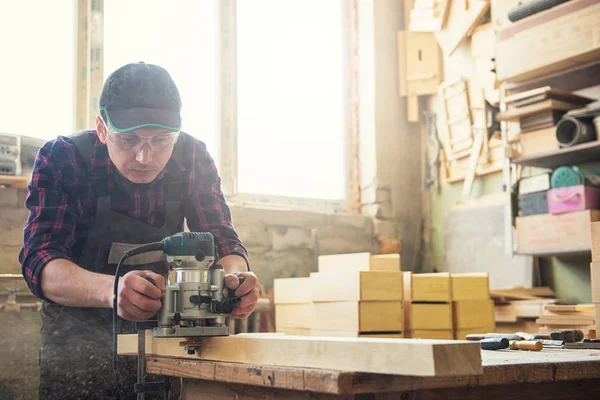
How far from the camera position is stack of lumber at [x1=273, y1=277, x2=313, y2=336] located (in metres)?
4.53

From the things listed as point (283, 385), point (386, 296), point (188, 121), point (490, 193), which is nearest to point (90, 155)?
point (283, 385)

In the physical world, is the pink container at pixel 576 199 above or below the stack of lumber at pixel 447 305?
above

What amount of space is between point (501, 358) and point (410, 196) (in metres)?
4.37

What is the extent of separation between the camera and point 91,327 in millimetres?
2432

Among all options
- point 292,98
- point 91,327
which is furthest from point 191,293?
point 292,98

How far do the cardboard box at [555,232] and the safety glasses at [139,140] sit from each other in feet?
9.13

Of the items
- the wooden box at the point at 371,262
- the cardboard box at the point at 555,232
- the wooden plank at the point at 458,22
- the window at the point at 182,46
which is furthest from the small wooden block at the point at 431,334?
the wooden plank at the point at 458,22

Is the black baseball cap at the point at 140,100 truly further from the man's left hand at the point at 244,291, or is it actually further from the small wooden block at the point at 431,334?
the small wooden block at the point at 431,334

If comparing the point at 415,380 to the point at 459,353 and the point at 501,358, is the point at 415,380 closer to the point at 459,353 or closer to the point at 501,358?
the point at 459,353

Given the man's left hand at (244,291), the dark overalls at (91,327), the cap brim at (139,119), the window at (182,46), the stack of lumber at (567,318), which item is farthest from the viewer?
the window at (182,46)

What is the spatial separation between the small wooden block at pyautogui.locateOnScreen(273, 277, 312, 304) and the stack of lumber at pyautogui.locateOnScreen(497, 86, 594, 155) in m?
1.70

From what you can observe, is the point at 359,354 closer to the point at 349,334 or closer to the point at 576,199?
the point at 349,334

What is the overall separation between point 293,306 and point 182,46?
7.14 ft

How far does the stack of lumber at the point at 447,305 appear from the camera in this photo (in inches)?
171
